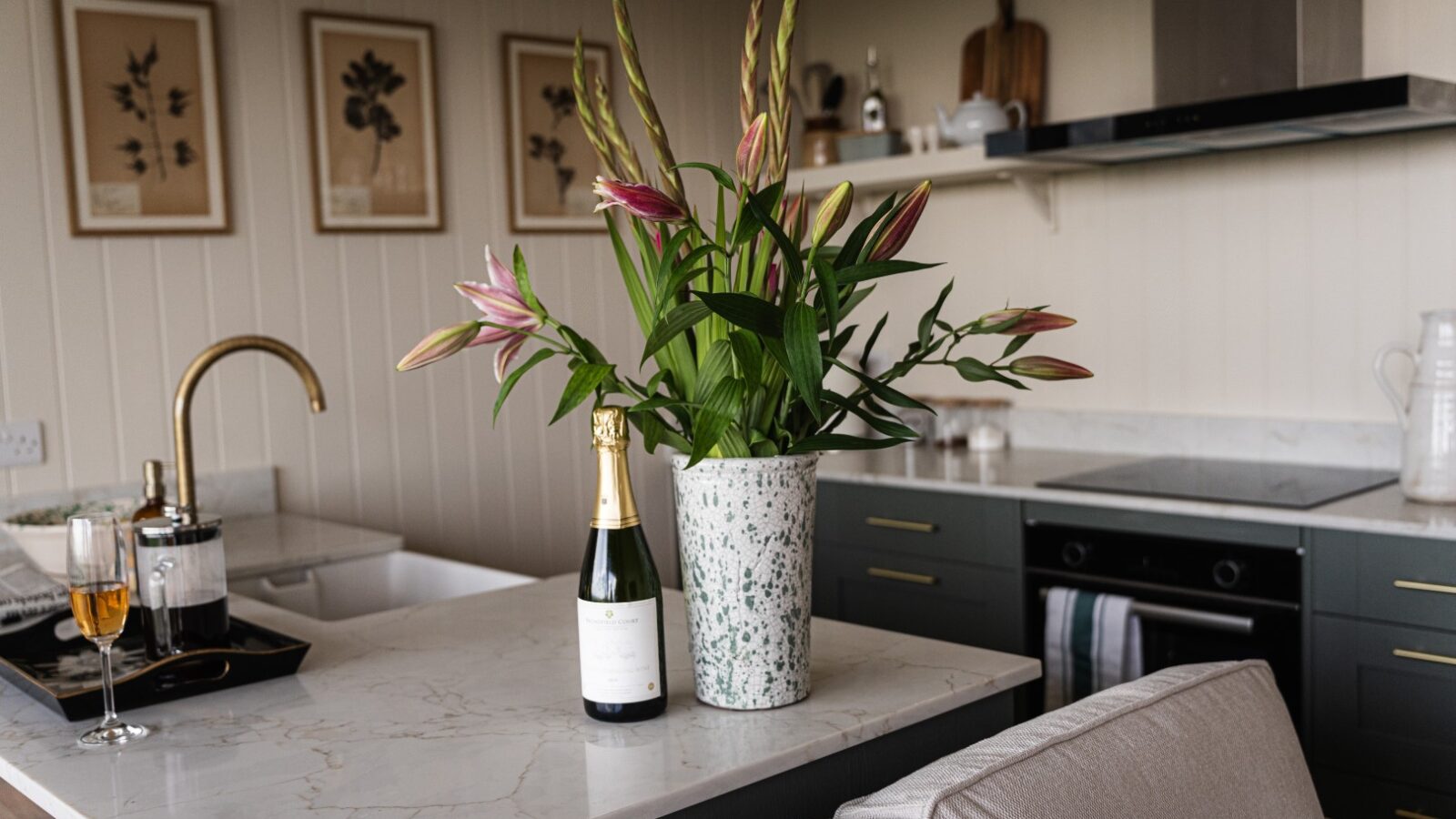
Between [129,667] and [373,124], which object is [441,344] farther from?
[373,124]

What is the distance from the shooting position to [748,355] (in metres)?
1.19

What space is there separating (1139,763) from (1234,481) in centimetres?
193

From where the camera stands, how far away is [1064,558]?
289 centimetres

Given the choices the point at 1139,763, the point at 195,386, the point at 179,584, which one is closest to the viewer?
the point at 1139,763

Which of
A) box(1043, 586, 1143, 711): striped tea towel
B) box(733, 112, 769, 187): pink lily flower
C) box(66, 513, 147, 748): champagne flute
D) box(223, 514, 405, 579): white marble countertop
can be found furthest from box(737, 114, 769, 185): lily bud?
box(1043, 586, 1143, 711): striped tea towel

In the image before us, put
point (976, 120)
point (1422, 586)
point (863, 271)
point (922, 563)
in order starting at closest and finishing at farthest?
1. point (863, 271)
2. point (1422, 586)
3. point (922, 563)
4. point (976, 120)

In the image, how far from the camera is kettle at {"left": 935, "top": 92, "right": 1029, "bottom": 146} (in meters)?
3.39

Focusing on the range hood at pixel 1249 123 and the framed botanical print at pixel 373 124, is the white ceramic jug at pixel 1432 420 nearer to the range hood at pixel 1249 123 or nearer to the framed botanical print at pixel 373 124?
the range hood at pixel 1249 123

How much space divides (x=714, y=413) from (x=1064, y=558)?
191 cm

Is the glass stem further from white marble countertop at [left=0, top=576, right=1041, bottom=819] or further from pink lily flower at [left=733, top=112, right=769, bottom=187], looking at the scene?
pink lily flower at [left=733, top=112, right=769, bottom=187]

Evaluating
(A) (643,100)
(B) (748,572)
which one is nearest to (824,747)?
(B) (748,572)

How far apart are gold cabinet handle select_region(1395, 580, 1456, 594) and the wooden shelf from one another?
4.54 feet

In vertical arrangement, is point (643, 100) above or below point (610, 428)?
above

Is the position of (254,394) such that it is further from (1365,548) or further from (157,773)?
(1365,548)
